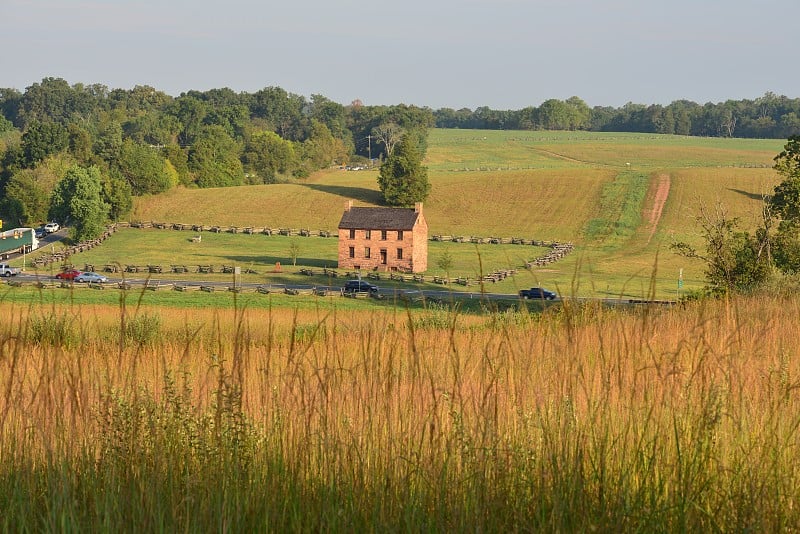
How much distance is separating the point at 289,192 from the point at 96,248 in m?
42.7

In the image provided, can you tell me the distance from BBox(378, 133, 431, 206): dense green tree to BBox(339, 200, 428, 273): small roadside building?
35398 millimetres

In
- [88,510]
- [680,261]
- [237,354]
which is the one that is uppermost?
[237,354]

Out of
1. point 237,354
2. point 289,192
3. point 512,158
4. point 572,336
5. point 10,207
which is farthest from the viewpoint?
point 512,158

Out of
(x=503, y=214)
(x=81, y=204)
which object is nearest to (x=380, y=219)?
(x=81, y=204)

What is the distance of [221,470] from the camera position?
4859 mm

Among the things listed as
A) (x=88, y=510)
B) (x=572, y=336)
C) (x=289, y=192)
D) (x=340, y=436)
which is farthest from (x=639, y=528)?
(x=289, y=192)

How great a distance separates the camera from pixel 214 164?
499ft

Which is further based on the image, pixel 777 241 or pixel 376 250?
pixel 376 250

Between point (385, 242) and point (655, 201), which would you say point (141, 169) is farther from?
point (655, 201)

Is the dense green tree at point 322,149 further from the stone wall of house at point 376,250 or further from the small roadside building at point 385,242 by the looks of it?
the stone wall of house at point 376,250

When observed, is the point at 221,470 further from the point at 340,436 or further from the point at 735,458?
the point at 735,458

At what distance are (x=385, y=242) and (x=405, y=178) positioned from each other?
126 ft

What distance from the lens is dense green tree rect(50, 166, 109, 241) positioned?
97562mm

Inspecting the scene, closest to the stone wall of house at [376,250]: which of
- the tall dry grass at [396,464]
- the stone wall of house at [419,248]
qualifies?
the stone wall of house at [419,248]
